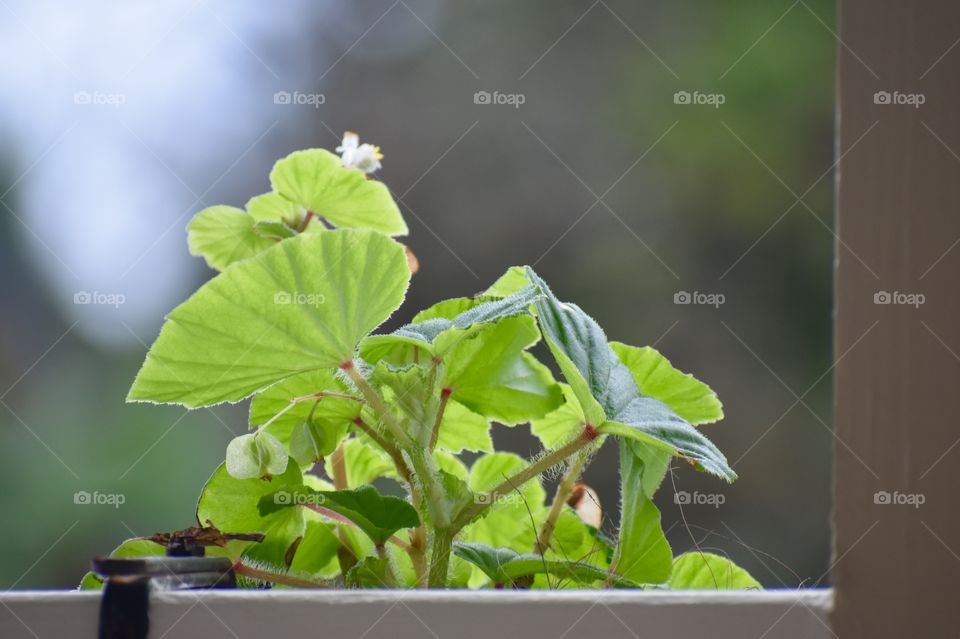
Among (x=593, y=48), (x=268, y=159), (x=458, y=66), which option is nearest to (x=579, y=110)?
(x=593, y=48)

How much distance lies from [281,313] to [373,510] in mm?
66

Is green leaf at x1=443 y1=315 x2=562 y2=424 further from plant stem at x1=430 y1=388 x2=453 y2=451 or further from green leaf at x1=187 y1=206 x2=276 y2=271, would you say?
green leaf at x1=187 y1=206 x2=276 y2=271

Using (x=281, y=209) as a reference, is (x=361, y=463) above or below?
below

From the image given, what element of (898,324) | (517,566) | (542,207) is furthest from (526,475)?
(542,207)

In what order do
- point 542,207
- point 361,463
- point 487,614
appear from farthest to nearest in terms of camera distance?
point 542,207, point 361,463, point 487,614

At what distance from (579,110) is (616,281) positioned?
0.49 metres

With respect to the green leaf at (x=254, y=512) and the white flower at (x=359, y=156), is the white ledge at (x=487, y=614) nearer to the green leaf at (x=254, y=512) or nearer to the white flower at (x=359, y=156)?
the green leaf at (x=254, y=512)

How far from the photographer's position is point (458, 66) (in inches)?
91.1

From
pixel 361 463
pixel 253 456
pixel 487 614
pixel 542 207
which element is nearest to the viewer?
pixel 487 614

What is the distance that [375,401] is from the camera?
10.2 inches

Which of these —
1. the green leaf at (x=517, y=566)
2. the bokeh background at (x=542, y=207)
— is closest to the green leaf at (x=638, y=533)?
the green leaf at (x=517, y=566)

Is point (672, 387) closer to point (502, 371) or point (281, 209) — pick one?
point (502, 371)

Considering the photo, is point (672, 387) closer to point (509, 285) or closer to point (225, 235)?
point (509, 285)

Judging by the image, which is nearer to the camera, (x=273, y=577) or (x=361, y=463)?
(x=273, y=577)
